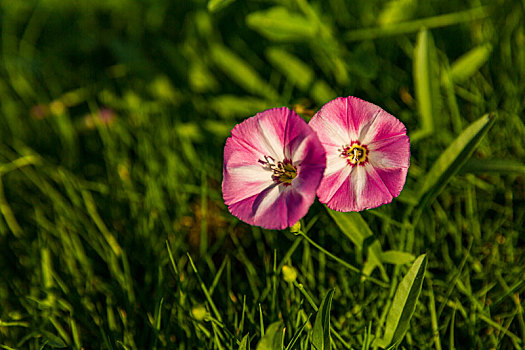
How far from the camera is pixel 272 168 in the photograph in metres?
1.37

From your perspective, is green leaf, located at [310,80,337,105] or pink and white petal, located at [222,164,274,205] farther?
green leaf, located at [310,80,337,105]

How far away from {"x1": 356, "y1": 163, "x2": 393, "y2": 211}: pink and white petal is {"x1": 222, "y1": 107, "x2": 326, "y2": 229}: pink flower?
6.1 inches

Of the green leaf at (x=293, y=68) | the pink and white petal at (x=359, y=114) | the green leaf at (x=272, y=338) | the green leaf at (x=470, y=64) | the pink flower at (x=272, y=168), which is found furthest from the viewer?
the green leaf at (x=293, y=68)

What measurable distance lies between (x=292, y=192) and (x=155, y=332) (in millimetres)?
585

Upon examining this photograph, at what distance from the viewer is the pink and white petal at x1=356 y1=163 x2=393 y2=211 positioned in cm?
123

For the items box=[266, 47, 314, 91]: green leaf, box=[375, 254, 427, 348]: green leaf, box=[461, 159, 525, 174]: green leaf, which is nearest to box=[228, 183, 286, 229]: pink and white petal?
box=[375, 254, 427, 348]: green leaf

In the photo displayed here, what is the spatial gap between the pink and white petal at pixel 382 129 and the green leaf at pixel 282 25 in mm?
962

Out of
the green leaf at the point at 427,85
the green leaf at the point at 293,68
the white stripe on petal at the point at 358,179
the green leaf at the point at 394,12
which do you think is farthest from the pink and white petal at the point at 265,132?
the green leaf at the point at 394,12

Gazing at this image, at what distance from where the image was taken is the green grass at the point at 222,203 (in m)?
→ 1.41

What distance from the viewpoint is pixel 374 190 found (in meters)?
1.25

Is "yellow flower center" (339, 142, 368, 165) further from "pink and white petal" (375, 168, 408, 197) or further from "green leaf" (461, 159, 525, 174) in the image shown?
"green leaf" (461, 159, 525, 174)

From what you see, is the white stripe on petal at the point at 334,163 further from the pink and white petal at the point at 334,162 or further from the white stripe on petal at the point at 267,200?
the white stripe on petal at the point at 267,200

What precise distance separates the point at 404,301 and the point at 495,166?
542mm

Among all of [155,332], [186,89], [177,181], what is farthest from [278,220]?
[186,89]
